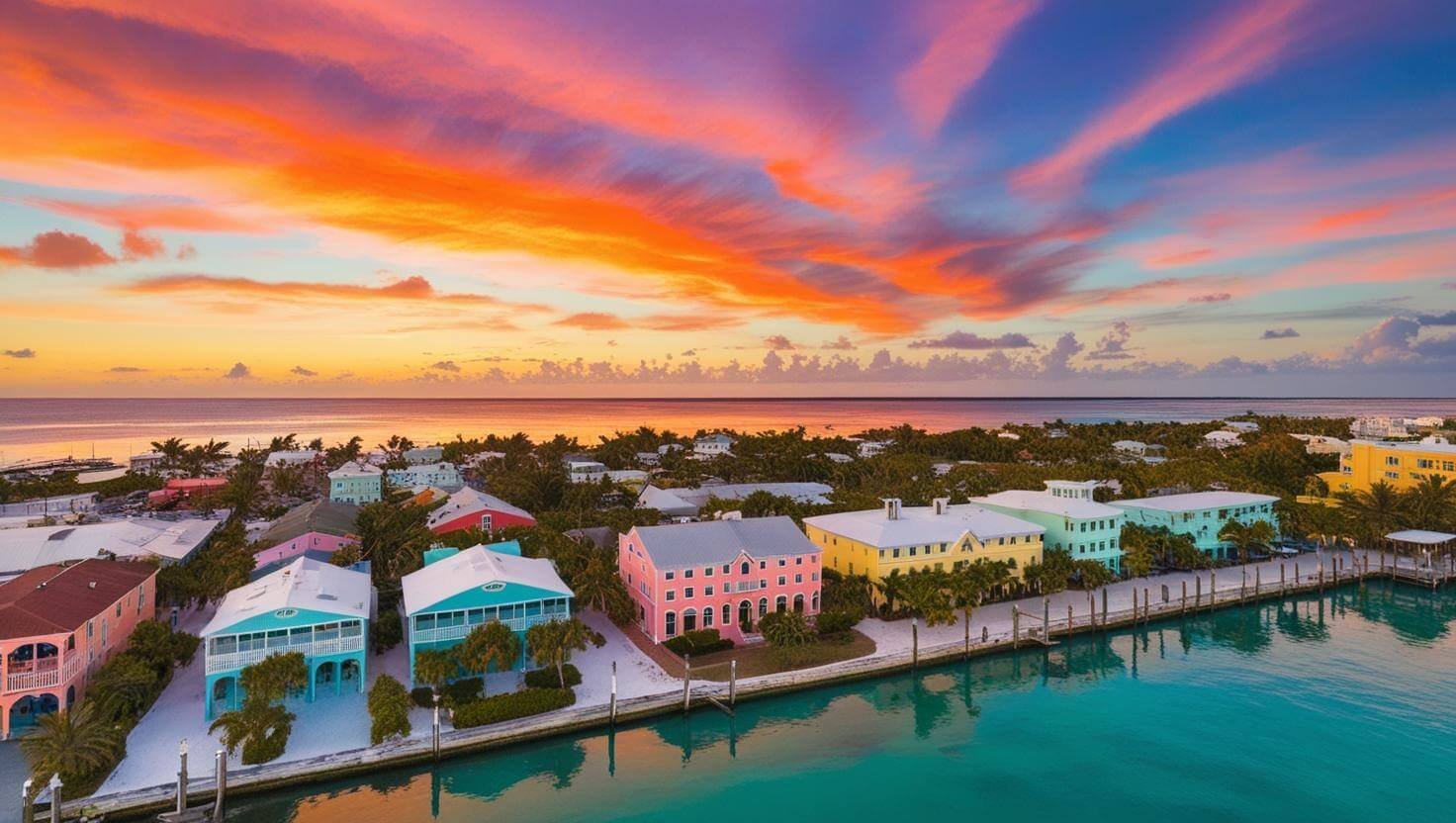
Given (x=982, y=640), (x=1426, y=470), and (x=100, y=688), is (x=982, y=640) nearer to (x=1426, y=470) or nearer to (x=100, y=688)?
(x=100, y=688)

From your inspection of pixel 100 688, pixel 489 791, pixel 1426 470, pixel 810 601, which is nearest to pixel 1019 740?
pixel 810 601

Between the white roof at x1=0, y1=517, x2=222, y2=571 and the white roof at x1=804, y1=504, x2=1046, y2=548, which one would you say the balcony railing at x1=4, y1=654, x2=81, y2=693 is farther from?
the white roof at x1=804, y1=504, x2=1046, y2=548

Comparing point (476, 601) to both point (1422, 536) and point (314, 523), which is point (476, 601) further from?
point (1422, 536)

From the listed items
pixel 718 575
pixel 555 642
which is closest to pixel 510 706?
pixel 555 642

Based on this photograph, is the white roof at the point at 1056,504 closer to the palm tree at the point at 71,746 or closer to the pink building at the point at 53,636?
the palm tree at the point at 71,746

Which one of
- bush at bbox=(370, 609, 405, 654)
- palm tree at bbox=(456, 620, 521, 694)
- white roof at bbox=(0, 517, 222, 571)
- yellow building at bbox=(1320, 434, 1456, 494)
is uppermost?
yellow building at bbox=(1320, 434, 1456, 494)

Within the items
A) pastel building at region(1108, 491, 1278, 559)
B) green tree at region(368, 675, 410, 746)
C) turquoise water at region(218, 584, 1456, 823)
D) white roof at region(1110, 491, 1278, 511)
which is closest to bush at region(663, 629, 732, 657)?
turquoise water at region(218, 584, 1456, 823)

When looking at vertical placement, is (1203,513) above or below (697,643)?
above
